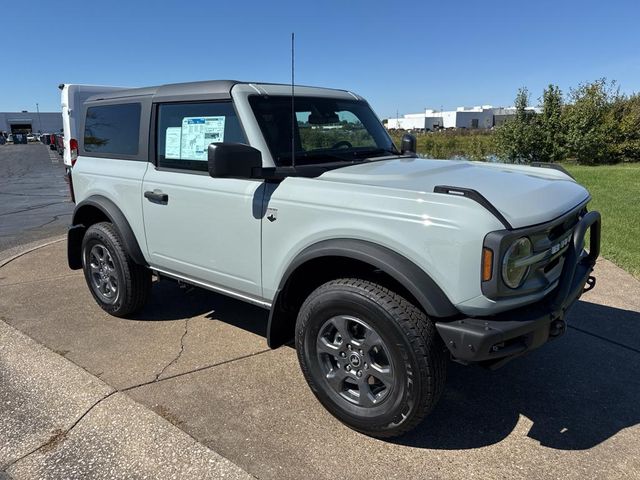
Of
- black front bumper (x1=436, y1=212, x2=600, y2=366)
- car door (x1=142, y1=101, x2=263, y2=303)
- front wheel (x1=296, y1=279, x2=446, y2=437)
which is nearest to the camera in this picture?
black front bumper (x1=436, y1=212, x2=600, y2=366)

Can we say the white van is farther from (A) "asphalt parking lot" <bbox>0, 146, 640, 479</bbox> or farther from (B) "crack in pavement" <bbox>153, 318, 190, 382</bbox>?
(B) "crack in pavement" <bbox>153, 318, 190, 382</bbox>

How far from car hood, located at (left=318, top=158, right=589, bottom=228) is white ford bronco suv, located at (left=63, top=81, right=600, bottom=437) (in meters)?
0.02

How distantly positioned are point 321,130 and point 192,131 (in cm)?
96

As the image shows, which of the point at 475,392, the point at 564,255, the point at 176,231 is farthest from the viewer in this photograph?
the point at 176,231

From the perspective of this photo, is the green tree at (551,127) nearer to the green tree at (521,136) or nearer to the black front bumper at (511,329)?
the green tree at (521,136)

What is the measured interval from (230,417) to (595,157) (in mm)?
21277

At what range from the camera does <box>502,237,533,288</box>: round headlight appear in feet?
7.85

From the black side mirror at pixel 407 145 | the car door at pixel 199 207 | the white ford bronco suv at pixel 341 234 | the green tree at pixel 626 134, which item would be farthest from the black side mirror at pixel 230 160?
the green tree at pixel 626 134

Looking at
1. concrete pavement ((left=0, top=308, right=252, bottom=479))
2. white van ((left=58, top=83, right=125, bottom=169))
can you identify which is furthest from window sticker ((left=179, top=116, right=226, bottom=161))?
white van ((left=58, top=83, right=125, bottom=169))

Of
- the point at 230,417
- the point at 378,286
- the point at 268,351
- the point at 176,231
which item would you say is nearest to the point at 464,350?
the point at 378,286

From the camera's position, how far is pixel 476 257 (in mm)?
2371

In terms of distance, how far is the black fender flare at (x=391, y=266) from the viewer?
2.47 metres

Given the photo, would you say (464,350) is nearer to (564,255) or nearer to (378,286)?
(378,286)

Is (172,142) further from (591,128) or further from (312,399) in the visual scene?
(591,128)
